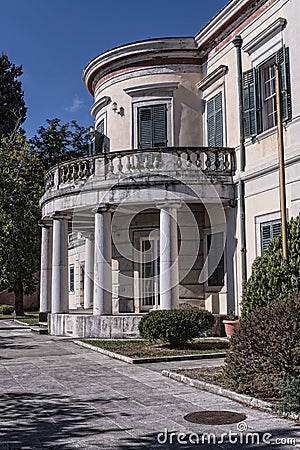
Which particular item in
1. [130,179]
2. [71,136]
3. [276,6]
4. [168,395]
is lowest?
[168,395]

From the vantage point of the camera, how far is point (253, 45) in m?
15.9

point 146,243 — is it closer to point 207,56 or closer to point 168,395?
point 207,56

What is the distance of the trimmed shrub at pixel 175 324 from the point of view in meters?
13.8

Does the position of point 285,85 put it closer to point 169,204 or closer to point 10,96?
point 169,204

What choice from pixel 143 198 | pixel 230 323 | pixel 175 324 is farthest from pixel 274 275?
pixel 143 198

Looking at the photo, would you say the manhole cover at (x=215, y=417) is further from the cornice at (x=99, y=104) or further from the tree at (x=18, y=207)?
the tree at (x=18, y=207)

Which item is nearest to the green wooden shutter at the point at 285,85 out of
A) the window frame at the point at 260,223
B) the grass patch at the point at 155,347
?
the window frame at the point at 260,223

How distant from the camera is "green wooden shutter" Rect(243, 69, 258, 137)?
15.7 meters

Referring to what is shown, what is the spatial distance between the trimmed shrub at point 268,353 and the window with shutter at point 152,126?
37.4 ft

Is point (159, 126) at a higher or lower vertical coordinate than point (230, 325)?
higher

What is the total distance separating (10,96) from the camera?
4838 cm

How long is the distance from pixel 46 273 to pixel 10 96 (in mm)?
31247

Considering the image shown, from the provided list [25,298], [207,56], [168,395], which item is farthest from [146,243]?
[25,298]

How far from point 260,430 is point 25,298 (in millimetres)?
42196
